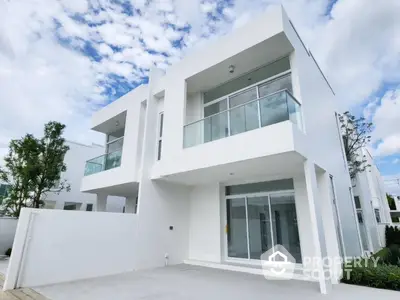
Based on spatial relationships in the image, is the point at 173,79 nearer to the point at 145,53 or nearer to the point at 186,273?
the point at 145,53

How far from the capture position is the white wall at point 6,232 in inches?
416

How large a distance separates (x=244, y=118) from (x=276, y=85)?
1942 mm

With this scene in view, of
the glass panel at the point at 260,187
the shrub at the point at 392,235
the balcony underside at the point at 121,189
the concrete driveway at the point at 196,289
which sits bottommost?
Answer: the concrete driveway at the point at 196,289

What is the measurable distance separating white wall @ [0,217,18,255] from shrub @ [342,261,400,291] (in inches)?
534

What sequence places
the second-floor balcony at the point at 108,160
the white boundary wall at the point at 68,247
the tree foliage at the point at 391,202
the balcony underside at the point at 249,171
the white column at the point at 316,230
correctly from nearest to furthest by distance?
the white column at the point at 316,230 → the white boundary wall at the point at 68,247 → the balcony underside at the point at 249,171 → the second-floor balcony at the point at 108,160 → the tree foliage at the point at 391,202

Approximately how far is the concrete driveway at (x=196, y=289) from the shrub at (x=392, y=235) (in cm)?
1169

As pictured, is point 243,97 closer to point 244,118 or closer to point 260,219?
point 244,118

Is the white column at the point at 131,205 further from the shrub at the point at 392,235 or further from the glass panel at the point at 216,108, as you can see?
the shrub at the point at 392,235

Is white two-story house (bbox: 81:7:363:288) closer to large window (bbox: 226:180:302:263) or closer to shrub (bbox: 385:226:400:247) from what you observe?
large window (bbox: 226:180:302:263)

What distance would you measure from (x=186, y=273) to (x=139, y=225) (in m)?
2.20

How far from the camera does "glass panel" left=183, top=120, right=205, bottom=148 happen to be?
7355 mm

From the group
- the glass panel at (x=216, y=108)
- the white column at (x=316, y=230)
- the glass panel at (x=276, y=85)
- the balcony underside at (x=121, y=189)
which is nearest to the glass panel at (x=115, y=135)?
the balcony underside at (x=121, y=189)

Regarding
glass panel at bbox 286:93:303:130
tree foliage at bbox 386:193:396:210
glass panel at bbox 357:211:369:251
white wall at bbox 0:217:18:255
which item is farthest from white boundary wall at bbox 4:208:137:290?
tree foliage at bbox 386:193:396:210

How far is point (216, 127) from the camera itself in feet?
22.9
